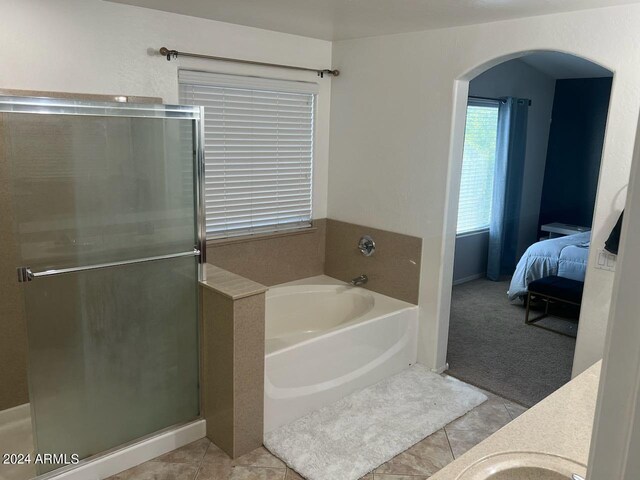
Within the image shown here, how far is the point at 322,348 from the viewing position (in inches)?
124

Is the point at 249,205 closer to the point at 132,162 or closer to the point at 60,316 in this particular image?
the point at 132,162

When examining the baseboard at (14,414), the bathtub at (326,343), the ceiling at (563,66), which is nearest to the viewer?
the baseboard at (14,414)

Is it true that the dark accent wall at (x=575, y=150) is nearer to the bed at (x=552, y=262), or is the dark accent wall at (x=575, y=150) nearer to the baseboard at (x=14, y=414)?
the bed at (x=552, y=262)

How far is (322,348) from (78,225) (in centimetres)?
153

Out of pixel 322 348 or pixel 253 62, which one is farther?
pixel 253 62

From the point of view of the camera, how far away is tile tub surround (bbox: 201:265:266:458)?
2613mm

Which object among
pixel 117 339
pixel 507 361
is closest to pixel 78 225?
pixel 117 339

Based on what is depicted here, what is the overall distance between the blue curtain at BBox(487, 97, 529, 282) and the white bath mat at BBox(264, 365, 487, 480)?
9.24 ft

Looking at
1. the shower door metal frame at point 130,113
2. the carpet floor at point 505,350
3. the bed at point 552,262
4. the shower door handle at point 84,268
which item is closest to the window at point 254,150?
the shower door metal frame at point 130,113

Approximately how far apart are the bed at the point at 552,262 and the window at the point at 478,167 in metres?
0.92

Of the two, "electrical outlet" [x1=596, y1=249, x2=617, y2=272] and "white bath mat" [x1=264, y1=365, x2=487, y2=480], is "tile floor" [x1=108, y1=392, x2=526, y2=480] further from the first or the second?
"electrical outlet" [x1=596, y1=249, x2=617, y2=272]

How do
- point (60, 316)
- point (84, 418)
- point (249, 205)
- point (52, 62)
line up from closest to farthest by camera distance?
1. point (60, 316)
2. point (84, 418)
3. point (52, 62)
4. point (249, 205)

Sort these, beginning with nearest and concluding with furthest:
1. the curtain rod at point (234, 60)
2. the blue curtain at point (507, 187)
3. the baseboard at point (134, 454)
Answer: the baseboard at point (134, 454) → the curtain rod at point (234, 60) → the blue curtain at point (507, 187)

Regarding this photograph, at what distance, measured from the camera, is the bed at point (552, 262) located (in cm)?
487
